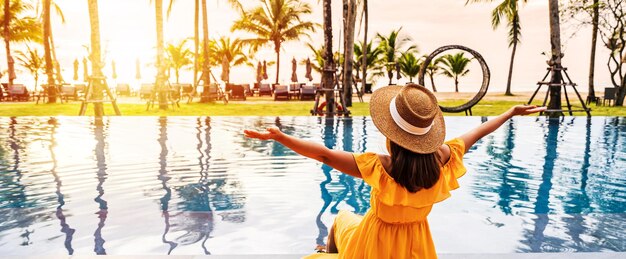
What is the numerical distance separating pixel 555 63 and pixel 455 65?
2518 cm

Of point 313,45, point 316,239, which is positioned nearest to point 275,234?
point 316,239

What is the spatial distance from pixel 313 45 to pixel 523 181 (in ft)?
114

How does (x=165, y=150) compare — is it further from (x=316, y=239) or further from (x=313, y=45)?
(x=313, y=45)

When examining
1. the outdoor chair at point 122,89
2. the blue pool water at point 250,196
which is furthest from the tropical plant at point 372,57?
the blue pool water at point 250,196

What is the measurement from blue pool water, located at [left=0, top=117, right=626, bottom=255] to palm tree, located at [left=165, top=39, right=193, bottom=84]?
31567 mm

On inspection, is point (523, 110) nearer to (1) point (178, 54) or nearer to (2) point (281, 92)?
(2) point (281, 92)

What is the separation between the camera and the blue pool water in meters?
3.83

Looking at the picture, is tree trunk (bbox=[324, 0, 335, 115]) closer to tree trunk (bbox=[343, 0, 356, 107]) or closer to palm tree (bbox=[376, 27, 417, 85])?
tree trunk (bbox=[343, 0, 356, 107])

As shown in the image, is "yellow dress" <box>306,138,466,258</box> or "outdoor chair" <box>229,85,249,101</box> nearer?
"yellow dress" <box>306,138,466,258</box>

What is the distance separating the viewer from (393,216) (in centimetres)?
214

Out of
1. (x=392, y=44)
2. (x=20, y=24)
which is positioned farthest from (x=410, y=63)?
(x=20, y=24)

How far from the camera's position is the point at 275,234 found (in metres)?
4.03

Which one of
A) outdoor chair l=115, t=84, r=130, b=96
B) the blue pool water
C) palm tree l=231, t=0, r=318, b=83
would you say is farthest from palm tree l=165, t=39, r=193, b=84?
the blue pool water

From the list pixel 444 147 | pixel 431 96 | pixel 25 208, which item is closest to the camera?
pixel 431 96
